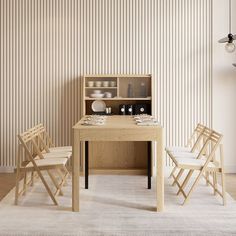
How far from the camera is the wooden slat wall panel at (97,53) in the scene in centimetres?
730

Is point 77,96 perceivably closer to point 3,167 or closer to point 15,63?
point 15,63

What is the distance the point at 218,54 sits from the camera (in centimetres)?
730

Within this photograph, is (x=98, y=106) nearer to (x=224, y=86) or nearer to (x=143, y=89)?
(x=143, y=89)

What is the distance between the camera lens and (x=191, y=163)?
5.23 meters

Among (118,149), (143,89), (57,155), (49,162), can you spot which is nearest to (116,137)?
(49,162)

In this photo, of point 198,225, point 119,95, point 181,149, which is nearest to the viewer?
point 198,225

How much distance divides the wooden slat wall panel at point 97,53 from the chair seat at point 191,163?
1987 mm

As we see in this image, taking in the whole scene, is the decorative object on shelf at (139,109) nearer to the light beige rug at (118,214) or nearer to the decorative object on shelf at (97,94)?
the decorative object on shelf at (97,94)

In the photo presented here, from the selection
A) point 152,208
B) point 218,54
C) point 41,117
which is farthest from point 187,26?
point 152,208

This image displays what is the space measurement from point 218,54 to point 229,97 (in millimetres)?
743

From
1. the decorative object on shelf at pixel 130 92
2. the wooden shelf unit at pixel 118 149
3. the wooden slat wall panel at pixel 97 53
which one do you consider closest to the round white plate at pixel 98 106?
the wooden shelf unit at pixel 118 149

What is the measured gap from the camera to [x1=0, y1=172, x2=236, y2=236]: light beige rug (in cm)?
424

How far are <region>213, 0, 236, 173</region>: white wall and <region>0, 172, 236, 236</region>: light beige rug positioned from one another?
1559mm

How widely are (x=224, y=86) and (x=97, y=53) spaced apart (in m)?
2.20
